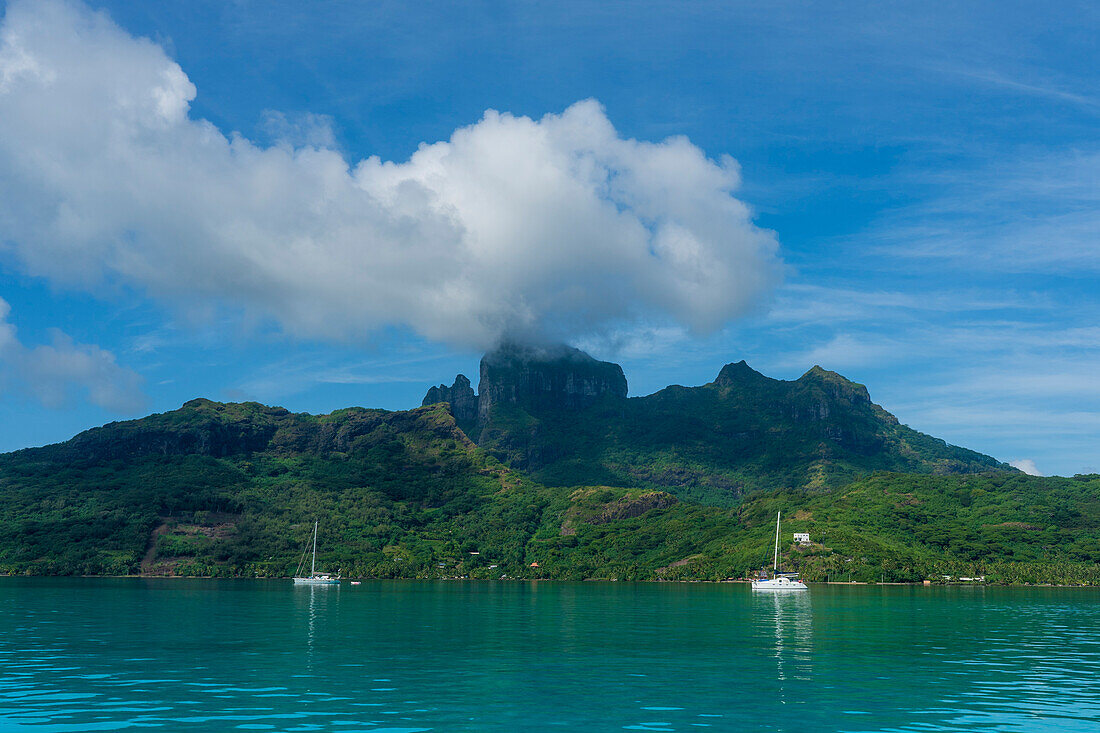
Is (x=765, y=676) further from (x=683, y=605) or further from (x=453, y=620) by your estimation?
(x=683, y=605)

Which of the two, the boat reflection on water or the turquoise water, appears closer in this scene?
the turquoise water

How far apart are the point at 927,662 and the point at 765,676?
1616 cm

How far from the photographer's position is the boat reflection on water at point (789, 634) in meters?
54.8

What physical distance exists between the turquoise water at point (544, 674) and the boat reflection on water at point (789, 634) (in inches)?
16.0

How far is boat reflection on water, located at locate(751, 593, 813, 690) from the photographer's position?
54.8m

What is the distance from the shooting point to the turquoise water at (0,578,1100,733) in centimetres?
3738

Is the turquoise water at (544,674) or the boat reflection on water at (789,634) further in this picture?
the boat reflection on water at (789,634)

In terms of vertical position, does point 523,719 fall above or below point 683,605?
above

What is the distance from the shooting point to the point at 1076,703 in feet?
141

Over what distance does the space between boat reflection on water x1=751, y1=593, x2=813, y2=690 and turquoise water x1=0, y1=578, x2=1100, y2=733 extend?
1.33 feet

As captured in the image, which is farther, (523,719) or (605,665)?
(605,665)

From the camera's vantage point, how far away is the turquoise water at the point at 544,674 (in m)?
37.4

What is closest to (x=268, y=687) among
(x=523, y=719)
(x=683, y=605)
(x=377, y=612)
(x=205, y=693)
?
(x=205, y=693)

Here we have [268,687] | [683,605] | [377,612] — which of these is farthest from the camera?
[683,605]
